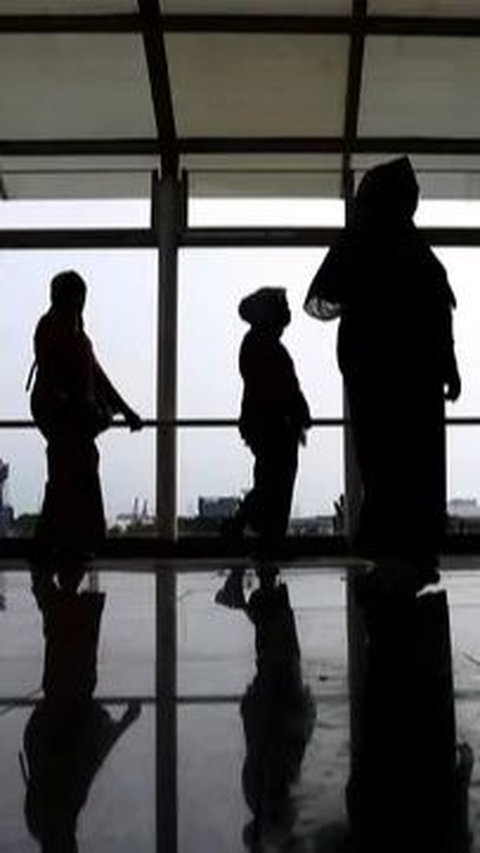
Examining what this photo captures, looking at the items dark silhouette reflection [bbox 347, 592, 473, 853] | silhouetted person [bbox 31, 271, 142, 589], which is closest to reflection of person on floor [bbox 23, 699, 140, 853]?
dark silhouette reflection [bbox 347, 592, 473, 853]

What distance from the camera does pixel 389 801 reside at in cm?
166

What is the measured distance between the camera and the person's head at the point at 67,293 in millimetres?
6738

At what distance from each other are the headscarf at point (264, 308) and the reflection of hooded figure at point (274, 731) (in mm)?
3800

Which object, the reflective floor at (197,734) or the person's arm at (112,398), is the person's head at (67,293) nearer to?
the person's arm at (112,398)

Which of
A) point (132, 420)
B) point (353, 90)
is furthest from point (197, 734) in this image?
point (353, 90)

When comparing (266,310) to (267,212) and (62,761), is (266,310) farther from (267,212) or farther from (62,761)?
(62,761)

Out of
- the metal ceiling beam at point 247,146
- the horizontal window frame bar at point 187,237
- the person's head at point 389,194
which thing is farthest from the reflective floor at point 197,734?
the metal ceiling beam at point 247,146

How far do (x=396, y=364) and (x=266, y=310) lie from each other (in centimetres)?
287

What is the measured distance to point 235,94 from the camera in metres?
11.4

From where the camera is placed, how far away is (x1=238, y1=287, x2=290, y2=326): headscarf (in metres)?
7.35

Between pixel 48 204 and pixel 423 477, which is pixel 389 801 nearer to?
pixel 423 477

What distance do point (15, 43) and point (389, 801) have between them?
34.5 ft

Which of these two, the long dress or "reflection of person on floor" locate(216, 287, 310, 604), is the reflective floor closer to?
the long dress

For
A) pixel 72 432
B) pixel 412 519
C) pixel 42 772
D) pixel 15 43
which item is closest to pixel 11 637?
pixel 412 519
